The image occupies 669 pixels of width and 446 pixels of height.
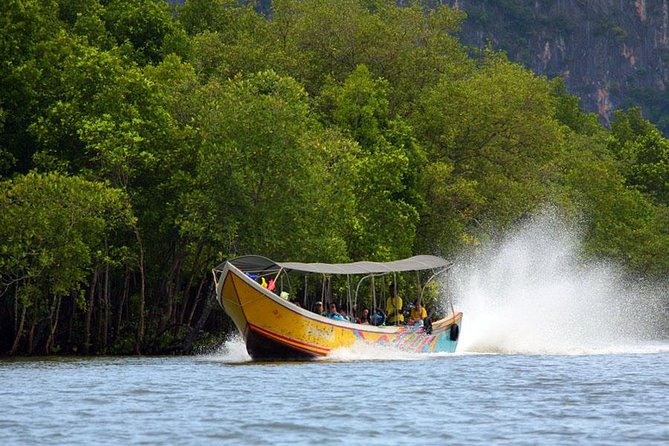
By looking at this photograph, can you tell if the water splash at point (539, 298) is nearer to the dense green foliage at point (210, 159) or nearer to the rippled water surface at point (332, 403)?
the dense green foliage at point (210, 159)

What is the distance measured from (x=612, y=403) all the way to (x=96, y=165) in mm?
28421

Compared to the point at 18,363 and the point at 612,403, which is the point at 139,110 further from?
the point at 612,403

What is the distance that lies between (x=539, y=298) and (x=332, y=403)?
4649 centimetres

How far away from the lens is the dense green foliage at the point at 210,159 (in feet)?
168

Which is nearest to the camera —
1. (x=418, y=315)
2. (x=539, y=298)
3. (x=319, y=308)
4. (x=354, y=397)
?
(x=354, y=397)

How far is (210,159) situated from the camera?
2088 inches

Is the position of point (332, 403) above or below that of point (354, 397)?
below

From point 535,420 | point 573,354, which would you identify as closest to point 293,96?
point 573,354

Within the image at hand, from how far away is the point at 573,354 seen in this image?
52.8 meters

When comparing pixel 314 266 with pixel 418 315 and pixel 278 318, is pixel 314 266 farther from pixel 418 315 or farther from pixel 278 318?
pixel 418 315

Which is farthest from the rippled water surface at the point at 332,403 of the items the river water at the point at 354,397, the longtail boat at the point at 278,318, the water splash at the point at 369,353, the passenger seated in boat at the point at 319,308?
the passenger seated in boat at the point at 319,308

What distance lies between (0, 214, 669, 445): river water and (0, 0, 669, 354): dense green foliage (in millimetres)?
4123

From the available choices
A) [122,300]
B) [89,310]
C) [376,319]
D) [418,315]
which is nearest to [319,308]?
[376,319]

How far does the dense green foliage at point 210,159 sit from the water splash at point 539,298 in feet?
5.04
